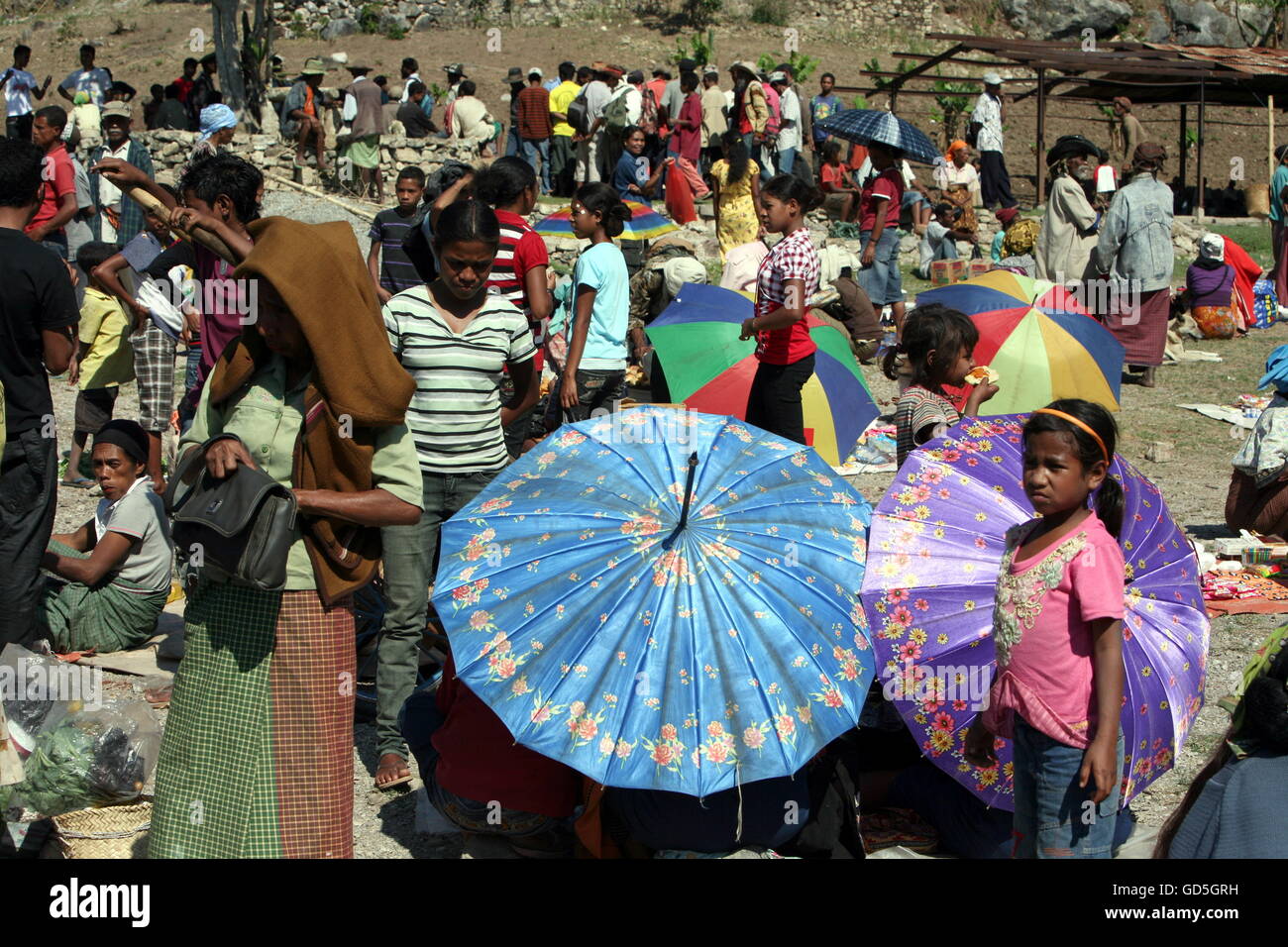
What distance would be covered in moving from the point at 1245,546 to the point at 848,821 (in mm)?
3958

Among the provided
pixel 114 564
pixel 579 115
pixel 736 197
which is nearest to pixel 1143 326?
pixel 736 197

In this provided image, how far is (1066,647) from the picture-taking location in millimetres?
3205

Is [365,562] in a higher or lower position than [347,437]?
lower

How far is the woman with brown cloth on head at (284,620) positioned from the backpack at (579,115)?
605 inches

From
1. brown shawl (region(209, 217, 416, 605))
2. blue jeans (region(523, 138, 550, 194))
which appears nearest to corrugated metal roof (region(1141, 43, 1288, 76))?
blue jeans (region(523, 138, 550, 194))

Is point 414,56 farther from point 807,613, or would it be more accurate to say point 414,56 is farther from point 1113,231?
point 807,613

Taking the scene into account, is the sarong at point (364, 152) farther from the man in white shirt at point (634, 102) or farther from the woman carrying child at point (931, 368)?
the woman carrying child at point (931, 368)

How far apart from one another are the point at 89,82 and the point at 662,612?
63.8 ft

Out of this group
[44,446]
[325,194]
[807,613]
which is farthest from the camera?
[325,194]

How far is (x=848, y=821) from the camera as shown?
3.91 metres

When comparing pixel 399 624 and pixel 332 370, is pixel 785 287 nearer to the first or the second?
pixel 399 624

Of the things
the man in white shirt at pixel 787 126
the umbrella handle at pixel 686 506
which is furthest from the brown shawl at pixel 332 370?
the man in white shirt at pixel 787 126

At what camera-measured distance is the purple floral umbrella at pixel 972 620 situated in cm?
369
